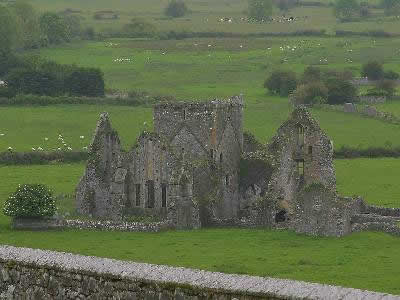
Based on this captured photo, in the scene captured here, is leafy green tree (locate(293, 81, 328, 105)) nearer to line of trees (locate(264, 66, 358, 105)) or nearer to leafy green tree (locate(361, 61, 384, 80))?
line of trees (locate(264, 66, 358, 105))

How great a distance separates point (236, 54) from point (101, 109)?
50.9 metres

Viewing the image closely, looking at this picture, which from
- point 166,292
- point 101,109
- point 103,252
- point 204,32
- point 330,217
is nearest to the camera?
point 166,292

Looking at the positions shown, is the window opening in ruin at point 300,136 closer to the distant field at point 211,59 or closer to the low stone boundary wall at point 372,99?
the distant field at point 211,59

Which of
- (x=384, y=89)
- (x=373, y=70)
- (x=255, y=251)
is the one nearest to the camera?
(x=255, y=251)

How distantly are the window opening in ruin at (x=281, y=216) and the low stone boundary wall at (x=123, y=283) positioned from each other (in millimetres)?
40820

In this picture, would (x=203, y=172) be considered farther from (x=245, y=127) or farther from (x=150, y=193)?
(x=245, y=127)

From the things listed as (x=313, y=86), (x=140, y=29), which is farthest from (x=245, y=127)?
(x=140, y=29)

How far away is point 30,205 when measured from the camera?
5419cm

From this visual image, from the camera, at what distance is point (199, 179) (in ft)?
186

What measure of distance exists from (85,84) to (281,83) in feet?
57.1

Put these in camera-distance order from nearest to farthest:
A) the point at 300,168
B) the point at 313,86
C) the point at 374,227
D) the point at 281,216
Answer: the point at 374,227 → the point at 281,216 → the point at 300,168 → the point at 313,86

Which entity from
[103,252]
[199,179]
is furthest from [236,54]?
[103,252]

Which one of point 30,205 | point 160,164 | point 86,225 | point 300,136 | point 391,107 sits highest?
point 300,136

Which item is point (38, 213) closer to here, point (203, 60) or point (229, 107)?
point (229, 107)
